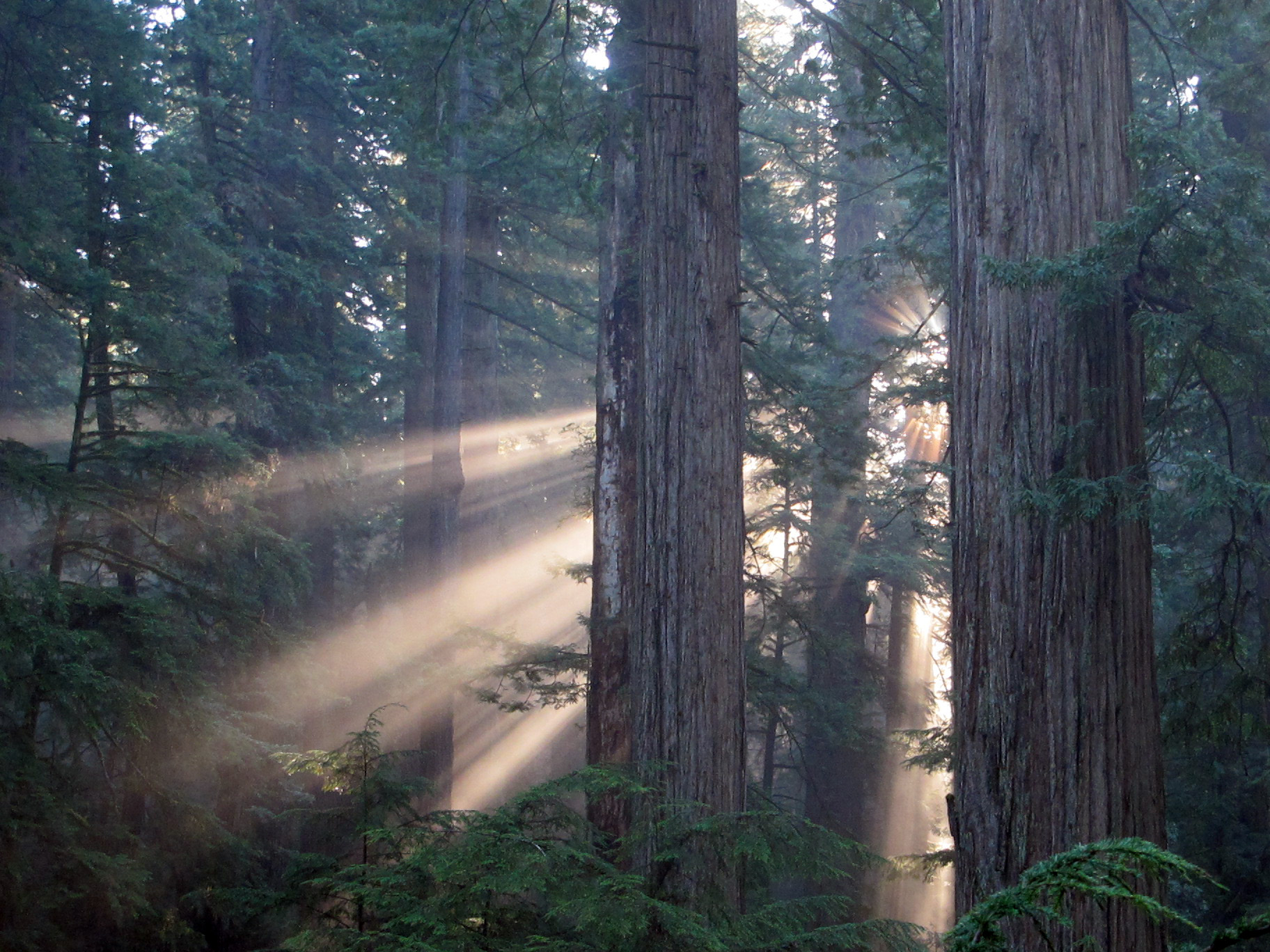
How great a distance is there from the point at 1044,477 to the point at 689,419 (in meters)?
3.23

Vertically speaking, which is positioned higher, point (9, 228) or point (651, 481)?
point (9, 228)

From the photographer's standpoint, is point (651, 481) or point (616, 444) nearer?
point (651, 481)

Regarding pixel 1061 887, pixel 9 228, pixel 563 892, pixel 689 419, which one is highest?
pixel 9 228

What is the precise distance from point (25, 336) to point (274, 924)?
1905 cm

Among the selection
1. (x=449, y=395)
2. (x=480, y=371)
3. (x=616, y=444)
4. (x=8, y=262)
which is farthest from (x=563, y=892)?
(x=480, y=371)

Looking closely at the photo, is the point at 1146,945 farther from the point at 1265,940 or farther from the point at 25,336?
the point at 25,336

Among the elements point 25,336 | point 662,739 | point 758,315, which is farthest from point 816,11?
point 25,336

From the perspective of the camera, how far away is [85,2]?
1119 centimetres

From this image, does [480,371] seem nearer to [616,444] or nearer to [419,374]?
[419,374]

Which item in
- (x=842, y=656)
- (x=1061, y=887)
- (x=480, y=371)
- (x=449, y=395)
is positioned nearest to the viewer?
(x=1061, y=887)

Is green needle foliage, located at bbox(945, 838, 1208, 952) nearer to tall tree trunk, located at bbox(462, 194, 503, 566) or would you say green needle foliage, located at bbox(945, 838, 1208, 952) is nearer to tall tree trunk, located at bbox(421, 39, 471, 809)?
tall tree trunk, located at bbox(421, 39, 471, 809)

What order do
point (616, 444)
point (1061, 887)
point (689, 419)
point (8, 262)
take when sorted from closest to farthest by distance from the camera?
point (1061, 887), point (689, 419), point (8, 262), point (616, 444)

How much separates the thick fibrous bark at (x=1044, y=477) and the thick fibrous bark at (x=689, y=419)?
2.54 m

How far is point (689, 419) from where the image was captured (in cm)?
704
